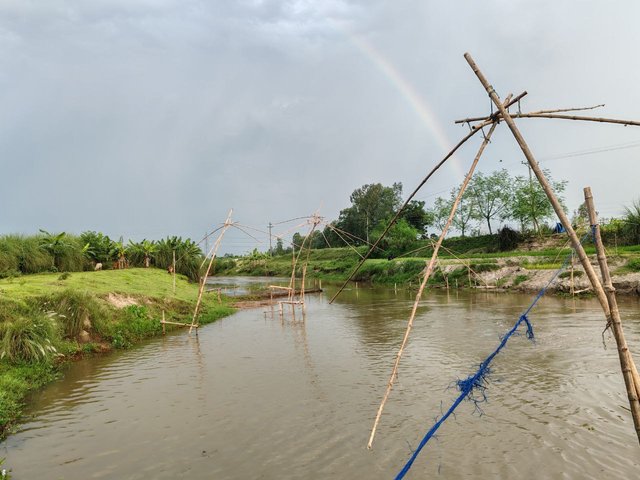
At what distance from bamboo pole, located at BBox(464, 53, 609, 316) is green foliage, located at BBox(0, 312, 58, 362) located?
10.9 meters

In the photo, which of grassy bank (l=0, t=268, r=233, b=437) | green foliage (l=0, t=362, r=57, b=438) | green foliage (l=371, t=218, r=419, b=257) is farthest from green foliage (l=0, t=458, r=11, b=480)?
green foliage (l=371, t=218, r=419, b=257)

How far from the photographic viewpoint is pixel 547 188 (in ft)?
14.2

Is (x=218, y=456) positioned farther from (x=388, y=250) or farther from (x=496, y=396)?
(x=388, y=250)

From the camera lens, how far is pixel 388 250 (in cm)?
5612

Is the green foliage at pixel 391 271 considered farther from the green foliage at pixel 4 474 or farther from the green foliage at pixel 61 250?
the green foliage at pixel 4 474

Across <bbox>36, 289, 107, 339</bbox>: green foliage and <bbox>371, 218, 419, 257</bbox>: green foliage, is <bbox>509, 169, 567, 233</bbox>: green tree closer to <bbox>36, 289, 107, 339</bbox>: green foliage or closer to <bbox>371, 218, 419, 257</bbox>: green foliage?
<bbox>371, 218, 419, 257</bbox>: green foliage

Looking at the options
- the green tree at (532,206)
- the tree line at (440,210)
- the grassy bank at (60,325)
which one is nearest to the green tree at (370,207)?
the tree line at (440,210)

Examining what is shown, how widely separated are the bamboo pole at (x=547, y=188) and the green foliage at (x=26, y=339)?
10.9 meters

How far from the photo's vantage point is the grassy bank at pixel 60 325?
971 centimetres

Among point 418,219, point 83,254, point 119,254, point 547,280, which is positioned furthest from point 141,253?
point 418,219

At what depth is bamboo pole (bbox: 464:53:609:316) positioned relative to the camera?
4090mm

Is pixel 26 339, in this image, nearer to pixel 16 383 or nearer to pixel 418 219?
pixel 16 383

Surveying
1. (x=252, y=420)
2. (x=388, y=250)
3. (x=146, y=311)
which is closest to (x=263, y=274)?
(x=388, y=250)

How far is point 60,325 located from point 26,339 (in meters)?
2.32
